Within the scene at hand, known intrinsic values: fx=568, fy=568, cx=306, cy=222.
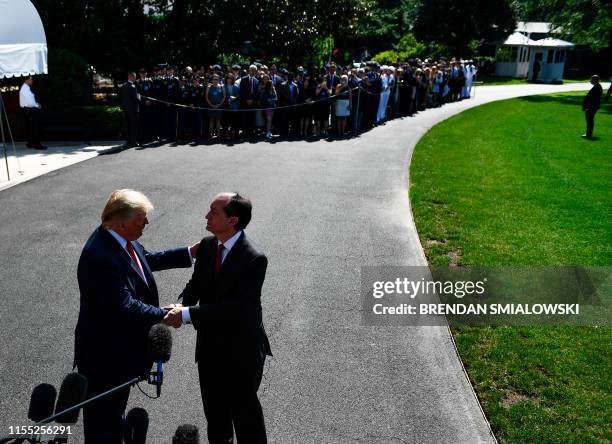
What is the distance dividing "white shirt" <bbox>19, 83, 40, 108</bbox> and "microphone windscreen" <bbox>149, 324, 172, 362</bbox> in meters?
14.6

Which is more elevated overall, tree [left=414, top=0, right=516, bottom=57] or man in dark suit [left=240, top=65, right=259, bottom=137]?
tree [left=414, top=0, right=516, bottom=57]

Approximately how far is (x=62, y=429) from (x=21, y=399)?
1.25 metres

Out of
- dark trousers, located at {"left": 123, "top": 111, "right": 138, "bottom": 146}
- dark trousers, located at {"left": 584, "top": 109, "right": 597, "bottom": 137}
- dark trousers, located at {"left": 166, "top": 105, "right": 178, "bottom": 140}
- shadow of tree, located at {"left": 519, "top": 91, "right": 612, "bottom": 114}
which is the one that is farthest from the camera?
shadow of tree, located at {"left": 519, "top": 91, "right": 612, "bottom": 114}

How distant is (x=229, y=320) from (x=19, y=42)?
12233 millimetres

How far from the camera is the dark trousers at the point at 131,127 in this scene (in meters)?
16.8

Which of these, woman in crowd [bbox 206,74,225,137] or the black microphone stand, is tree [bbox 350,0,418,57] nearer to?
woman in crowd [bbox 206,74,225,137]

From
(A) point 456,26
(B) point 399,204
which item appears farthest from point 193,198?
(A) point 456,26

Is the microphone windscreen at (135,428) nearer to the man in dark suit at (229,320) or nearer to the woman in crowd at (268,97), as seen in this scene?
the man in dark suit at (229,320)

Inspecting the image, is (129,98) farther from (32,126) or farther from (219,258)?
(219,258)

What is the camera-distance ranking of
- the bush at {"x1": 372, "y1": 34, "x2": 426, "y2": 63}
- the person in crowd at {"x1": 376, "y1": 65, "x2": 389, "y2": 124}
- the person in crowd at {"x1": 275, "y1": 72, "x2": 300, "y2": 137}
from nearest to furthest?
the person in crowd at {"x1": 275, "y1": 72, "x2": 300, "y2": 137}
the person in crowd at {"x1": 376, "y1": 65, "x2": 389, "y2": 124}
the bush at {"x1": 372, "y1": 34, "x2": 426, "y2": 63}

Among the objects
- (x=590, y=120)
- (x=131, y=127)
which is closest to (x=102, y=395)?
(x=131, y=127)

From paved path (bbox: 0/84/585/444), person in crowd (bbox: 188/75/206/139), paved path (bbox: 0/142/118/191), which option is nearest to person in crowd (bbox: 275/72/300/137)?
person in crowd (bbox: 188/75/206/139)

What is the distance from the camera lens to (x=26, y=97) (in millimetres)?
15961

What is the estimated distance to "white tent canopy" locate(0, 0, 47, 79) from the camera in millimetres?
12719
